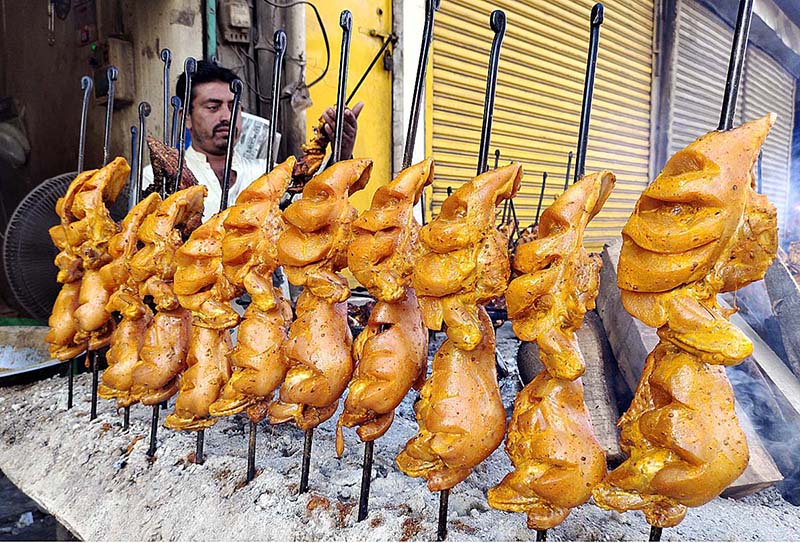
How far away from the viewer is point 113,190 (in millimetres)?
2781

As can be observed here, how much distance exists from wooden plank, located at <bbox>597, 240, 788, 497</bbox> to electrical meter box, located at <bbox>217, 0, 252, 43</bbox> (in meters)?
3.98

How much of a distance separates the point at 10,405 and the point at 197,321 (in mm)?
1820

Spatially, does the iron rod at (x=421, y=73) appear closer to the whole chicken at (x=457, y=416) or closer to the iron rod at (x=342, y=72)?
the iron rod at (x=342, y=72)

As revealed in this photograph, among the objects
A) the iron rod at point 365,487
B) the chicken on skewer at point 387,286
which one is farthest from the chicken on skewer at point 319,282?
the iron rod at point 365,487


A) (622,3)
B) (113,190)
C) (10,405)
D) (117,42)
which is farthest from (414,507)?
(622,3)

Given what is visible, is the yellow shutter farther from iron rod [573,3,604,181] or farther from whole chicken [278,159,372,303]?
iron rod [573,3,604,181]

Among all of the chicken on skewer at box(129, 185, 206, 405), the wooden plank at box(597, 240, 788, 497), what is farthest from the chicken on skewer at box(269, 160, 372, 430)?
the wooden plank at box(597, 240, 788, 497)

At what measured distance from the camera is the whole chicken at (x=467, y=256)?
144 centimetres

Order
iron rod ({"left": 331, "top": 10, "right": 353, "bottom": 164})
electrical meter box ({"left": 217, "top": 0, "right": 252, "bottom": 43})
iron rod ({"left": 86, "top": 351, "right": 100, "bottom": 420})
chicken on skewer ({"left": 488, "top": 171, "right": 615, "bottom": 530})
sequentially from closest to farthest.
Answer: chicken on skewer ({"left": 488, "top": 171, "right": 615, "bottom": 530}) < iron rod ({"left": 331, "top": 10, "right": 353, "bottom": 164}) < iron rod ({"left": 86, "top": 351, "right": 100, "bottom": 420}) < electrical meter box ({"left": 217, "top": 0, "right": 252, "bottom": 43})

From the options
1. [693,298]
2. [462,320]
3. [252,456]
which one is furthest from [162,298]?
[693,298]

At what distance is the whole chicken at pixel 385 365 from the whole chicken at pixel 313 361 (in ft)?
0.23

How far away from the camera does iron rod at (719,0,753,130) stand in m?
1.24

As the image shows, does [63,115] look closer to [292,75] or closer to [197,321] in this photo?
[292,75]

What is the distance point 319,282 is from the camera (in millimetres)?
1771
